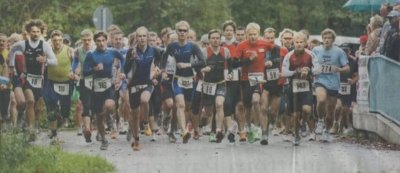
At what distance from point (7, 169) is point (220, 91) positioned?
5.89 metres

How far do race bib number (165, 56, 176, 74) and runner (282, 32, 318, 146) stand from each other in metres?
1.72

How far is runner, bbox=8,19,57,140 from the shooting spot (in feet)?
59.1

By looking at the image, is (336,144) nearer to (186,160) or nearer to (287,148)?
(287,148)

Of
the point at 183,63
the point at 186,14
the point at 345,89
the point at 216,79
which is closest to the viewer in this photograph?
the point at 183,63

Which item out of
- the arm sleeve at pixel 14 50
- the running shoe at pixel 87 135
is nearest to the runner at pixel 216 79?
the running shoe at pixel 87 135

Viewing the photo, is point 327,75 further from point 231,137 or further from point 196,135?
point 196,135

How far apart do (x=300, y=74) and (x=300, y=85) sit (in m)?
0.18

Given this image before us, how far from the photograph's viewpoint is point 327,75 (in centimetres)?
1800

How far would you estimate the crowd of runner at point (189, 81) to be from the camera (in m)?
16.9

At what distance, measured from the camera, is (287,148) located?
1653 centimetres

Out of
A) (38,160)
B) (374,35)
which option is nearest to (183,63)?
(374,35)

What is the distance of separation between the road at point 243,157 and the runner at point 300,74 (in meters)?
0.52

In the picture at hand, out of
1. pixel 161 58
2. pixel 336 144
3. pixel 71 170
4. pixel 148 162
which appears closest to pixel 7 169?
pixel 71 170

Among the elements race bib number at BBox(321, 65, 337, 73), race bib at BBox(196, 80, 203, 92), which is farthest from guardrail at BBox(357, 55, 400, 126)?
race bib at BBox(196, 80, 203, 92)
